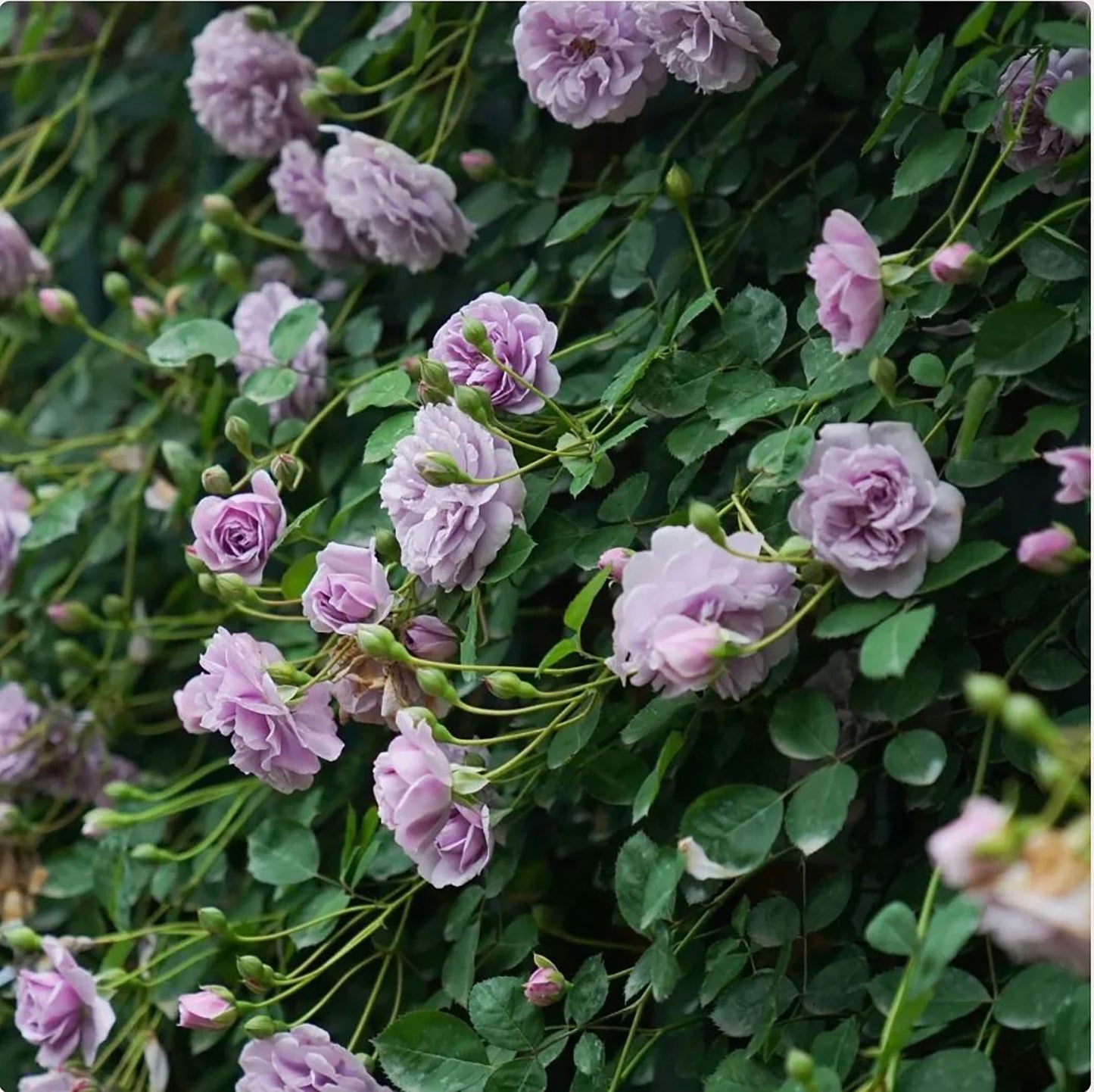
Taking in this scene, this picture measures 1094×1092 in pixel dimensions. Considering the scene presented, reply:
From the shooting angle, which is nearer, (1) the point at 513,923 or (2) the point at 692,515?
(2) the point at 692,515

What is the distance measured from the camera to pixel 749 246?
939mm

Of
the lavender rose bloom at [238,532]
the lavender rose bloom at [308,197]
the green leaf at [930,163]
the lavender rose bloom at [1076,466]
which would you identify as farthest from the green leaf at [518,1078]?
the lavender rose bloom at [308,197]

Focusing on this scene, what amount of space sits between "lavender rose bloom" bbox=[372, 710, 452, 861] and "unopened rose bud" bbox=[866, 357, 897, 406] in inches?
11.2

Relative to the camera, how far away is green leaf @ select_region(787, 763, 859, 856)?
0.65 metres

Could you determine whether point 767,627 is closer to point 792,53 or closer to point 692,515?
point 692,515

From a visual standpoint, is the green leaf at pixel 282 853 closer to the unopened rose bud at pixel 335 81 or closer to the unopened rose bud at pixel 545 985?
the unopened rose bud at pixel 545 985

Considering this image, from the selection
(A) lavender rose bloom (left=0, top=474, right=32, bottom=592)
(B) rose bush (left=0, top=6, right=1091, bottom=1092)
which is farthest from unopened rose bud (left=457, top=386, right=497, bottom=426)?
(A) lavender rose bloom (left=0, top=474, right=32, bottom=592)

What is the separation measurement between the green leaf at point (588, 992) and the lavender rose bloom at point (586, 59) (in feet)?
1.66

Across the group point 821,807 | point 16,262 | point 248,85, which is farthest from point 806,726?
point 16,262

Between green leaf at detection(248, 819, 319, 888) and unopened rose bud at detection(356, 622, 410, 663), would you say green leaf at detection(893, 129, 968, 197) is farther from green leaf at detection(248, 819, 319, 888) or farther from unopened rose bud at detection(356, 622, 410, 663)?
green leaf at detection(248, 819, 319, 888)

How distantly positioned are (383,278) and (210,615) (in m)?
0.31

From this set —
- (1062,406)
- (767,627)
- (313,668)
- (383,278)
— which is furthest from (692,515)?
(383,278)

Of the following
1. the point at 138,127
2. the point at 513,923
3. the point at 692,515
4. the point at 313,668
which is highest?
the point at 692,515

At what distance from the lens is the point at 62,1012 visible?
0.91 meters
